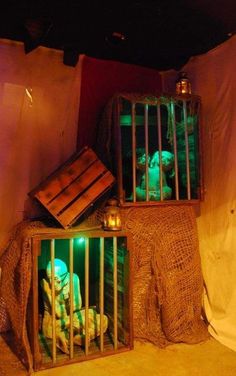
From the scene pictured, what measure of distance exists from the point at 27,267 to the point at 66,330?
0.70 meters

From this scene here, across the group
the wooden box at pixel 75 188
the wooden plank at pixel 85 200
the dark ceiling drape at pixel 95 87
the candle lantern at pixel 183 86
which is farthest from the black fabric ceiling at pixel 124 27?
the wooden plank at pixel 85 200

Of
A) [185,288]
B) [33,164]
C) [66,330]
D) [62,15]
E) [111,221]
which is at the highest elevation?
[62,15]

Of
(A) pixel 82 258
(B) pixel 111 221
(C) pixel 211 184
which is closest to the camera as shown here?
(B) pixel 111 221

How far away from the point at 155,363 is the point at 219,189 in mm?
1443

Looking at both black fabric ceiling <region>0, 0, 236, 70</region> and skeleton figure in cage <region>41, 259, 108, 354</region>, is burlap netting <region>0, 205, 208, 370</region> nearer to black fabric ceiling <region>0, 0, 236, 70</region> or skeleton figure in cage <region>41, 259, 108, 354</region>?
skeleton figure in cage <region>41, 259, 108, 354</region>

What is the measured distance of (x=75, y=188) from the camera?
8.71 ft

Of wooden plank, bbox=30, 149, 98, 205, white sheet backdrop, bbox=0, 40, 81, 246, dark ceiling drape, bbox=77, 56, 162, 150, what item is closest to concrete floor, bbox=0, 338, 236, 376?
white sheet backdrop, bbox=0, 40, 81, 246

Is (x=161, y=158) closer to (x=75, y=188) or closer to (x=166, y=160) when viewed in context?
(x=166, y=160)

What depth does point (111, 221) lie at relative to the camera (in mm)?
2574

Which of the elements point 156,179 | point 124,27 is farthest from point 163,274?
point 124,27

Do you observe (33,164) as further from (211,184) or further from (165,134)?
(211,184)

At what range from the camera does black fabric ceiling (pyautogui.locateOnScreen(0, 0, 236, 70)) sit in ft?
8.14

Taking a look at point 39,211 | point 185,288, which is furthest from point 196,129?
point 39,211

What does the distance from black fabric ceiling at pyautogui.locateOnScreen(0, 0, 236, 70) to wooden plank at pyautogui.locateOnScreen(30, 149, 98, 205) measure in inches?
40.0
